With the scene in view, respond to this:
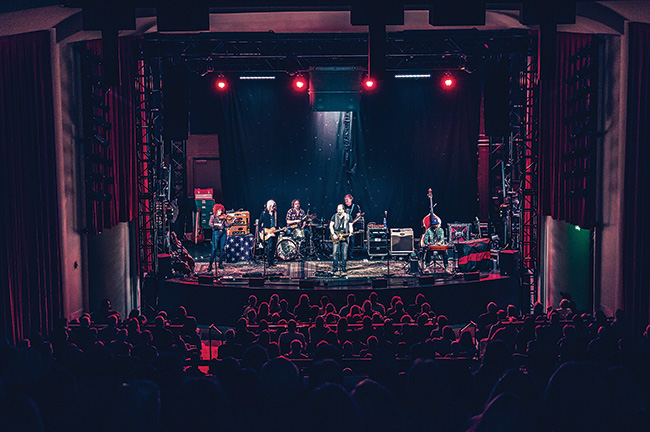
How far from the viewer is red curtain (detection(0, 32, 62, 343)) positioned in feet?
32.0

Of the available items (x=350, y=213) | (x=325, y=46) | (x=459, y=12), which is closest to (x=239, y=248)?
(x=350, y=213)

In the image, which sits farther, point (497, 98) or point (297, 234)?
point (297, 234)

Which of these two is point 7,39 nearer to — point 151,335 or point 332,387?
point 151,335

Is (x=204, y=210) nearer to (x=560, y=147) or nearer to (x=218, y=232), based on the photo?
(x=218, y=232)

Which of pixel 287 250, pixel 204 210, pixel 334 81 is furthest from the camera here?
pixel 204 210

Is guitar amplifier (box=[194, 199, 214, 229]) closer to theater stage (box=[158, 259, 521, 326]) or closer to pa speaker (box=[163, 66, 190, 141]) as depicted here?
pa speaker (box=[163, 66, 190, 141])

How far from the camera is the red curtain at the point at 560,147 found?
11016 mm

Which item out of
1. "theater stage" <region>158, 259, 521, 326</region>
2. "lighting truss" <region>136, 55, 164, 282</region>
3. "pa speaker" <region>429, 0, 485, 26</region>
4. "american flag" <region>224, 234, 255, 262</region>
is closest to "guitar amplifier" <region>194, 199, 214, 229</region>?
"american flag" <region>224, 234, 255, 262</region>

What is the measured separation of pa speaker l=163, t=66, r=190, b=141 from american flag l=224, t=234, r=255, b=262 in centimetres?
352

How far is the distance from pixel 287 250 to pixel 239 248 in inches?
54.0

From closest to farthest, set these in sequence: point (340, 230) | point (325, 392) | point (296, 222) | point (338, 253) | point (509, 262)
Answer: point (325, 392) → point (509, 262) → point (340, 230) → point (338, 253) → point (296, 222)

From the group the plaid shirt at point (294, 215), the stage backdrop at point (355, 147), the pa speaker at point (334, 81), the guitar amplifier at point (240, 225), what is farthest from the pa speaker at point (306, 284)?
the stage backdrop at point (355, 147)

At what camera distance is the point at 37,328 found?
10102mm

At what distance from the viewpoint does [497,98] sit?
13469 millimetres
